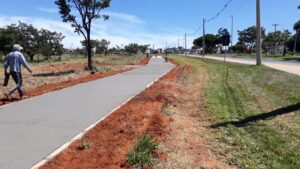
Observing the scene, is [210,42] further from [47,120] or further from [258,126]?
[258,126]

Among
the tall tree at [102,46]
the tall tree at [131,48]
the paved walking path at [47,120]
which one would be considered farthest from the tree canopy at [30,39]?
the paved walking path at [47,120]

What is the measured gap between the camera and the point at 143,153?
261 inches

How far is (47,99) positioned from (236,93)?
607 centimetres

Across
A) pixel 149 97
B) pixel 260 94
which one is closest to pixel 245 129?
pixel 149 97

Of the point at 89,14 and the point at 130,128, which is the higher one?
the point at 89,14

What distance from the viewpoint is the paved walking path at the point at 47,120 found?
7.26 m

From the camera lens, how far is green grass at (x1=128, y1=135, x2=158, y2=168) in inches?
250

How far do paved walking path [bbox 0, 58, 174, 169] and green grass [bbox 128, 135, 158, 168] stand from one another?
1378mm

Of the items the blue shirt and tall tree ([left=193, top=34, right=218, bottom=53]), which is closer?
the blue shirt

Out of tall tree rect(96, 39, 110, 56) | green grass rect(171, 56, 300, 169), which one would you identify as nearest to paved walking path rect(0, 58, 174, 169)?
green grass rect(171, 56, 300, 169)

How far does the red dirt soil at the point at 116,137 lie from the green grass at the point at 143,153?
0.11 meters

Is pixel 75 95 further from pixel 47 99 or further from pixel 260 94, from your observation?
pixel 260 94

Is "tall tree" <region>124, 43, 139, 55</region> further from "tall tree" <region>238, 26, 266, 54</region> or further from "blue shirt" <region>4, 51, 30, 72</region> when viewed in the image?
"blue shirt" <region>4, 51, 30, 72</region>

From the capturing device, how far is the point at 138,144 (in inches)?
285
